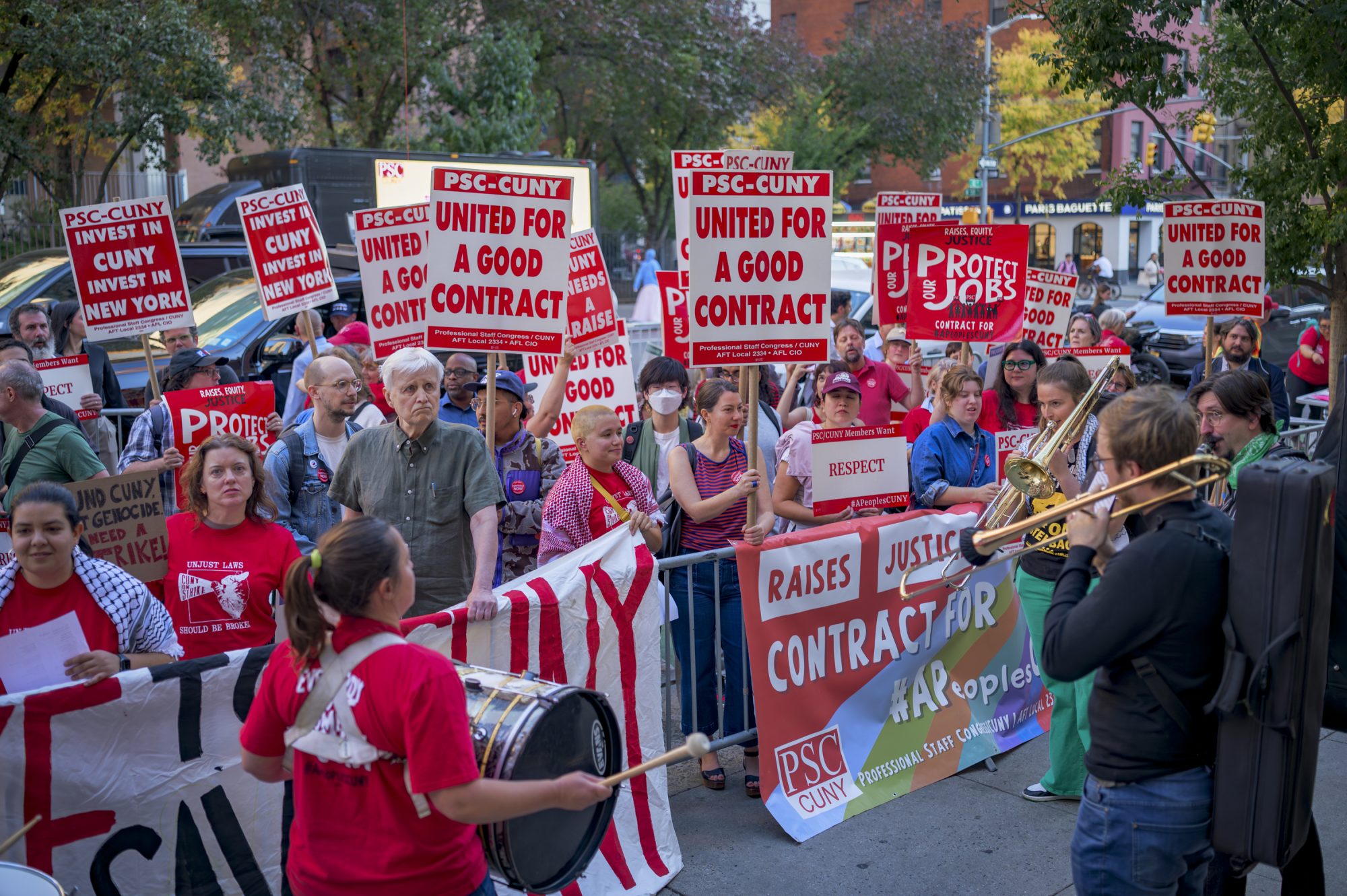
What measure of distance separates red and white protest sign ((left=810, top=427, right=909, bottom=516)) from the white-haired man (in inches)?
66.8

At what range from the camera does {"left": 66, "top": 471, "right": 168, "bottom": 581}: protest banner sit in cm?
459

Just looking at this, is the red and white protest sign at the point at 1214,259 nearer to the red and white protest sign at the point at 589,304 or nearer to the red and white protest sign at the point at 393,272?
the red and white protest sign at the point at 589,304

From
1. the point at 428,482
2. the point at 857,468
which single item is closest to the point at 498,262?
the point at 428,482

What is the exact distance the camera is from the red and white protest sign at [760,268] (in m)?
5.50

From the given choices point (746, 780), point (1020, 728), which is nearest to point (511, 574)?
point (746, 780)

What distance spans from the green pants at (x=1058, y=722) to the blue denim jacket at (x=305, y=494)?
303 centimetres

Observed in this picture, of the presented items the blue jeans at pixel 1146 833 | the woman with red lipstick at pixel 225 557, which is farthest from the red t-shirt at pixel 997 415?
the blue jeans at pixel 1146 833

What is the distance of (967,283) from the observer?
8.23 meters

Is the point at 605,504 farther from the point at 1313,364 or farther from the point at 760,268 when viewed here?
the point at 1313,364

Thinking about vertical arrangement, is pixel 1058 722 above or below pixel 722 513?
below

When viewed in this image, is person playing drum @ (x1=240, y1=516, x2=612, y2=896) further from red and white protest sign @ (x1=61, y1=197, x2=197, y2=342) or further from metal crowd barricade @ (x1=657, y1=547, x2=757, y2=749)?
red and white protest sign @ (x1=61, y1=197, x2=197, y2=342)

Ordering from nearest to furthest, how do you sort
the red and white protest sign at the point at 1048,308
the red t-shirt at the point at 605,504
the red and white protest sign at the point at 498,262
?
the red t-shirt at the point at 605,504 → the red and white protest sign at the point at 498,262 → the red and white protest sign at the point at 1048,308

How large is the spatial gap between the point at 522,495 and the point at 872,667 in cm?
175

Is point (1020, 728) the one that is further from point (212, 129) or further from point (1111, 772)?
point (212, 129)
